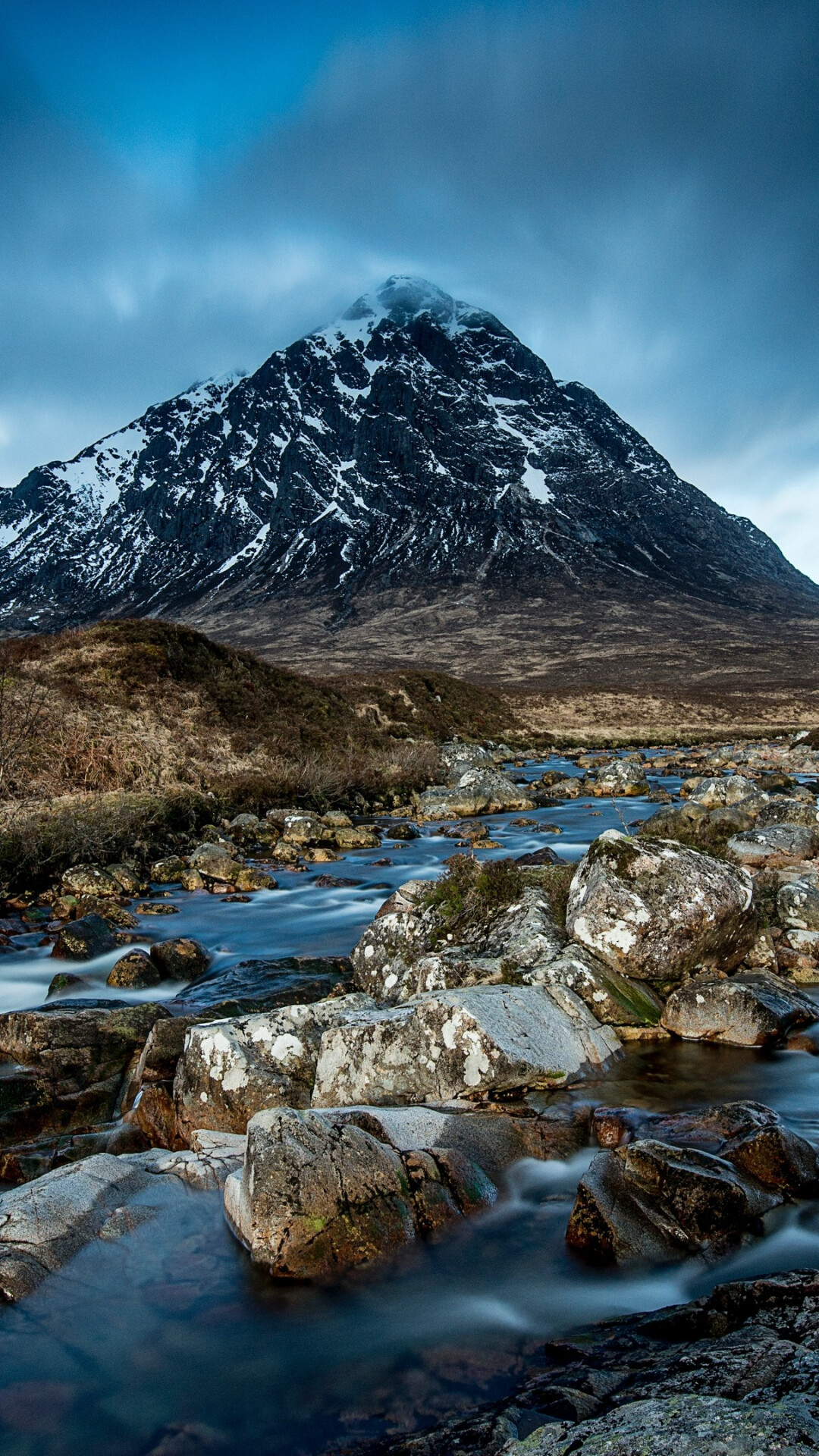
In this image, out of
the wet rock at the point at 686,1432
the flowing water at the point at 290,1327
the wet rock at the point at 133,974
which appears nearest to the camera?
the wet rock at the point at 686,1432

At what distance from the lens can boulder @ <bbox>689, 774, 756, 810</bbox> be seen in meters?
23.7

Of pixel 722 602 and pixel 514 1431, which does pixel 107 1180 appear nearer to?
pixel 514 1431

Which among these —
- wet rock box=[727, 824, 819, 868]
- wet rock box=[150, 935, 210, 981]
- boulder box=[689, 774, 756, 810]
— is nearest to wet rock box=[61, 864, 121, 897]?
wet rock box=[150, 935, 210, 981]

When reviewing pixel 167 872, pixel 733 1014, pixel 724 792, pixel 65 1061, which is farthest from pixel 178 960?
pixel 724 792

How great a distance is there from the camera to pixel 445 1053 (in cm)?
685

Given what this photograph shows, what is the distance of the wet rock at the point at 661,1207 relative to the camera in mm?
4895

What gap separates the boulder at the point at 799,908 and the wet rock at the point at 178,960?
8206 mm

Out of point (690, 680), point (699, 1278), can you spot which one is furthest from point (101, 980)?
point (690, 680)

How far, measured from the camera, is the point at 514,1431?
3.37 meters

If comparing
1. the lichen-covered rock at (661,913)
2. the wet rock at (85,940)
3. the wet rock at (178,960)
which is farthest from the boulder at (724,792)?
the wet rock at (85,940)

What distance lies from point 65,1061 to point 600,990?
216 inches

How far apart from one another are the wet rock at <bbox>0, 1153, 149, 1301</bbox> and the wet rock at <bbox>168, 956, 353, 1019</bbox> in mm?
3384

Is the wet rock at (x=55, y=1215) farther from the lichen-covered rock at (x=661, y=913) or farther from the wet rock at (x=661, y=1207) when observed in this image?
the lichen-covered rock at (x=661, y=913)

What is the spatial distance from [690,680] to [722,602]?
106192mm
